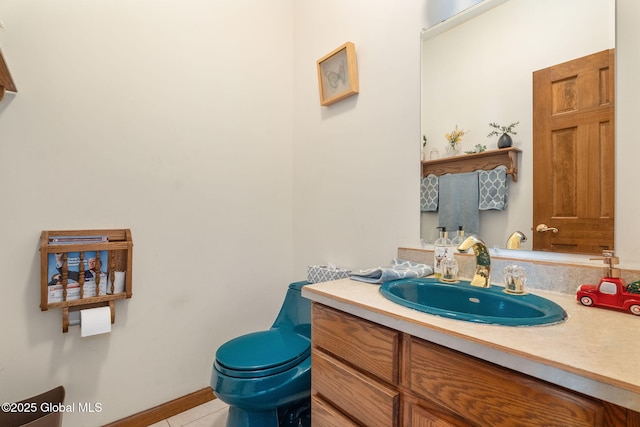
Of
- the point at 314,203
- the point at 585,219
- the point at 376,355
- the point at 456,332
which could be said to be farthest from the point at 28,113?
the point at 585,219

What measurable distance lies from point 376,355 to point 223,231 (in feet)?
3.89

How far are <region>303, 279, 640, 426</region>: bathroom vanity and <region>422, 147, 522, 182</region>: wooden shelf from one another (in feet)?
1.50

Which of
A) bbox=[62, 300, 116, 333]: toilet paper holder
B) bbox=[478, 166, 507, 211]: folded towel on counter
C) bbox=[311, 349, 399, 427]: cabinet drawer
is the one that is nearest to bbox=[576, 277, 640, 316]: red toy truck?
bbox=[478, 166, 507, 211]: folded towel on counter

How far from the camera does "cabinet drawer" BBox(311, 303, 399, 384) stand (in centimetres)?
75

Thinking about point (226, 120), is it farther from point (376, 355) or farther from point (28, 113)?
point (376, 355)

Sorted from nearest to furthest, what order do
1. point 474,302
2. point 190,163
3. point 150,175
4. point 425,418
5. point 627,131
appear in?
point 425,418 → point 627,131 → point 474,302 → point 150,175 → point 190,163

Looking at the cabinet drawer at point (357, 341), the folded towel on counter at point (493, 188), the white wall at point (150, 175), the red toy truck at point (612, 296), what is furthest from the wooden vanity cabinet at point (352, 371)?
the white wall at point (150, 175)

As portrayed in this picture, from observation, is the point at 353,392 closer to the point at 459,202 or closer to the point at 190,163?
the point at 459,202

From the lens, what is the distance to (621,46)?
0.84 metres

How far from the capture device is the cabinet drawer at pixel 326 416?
86 cm

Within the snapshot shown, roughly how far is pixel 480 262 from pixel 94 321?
1.55 meters

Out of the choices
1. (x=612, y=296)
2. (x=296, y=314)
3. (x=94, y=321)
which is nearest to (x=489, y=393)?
(x=612, y=296)

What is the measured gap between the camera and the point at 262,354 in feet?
4.00

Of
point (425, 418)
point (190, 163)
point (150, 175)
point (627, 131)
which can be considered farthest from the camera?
point (190, 163)
